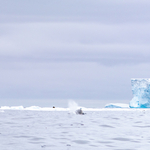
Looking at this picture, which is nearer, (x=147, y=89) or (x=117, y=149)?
(x=117, y=149)

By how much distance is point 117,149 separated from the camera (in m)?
12.2

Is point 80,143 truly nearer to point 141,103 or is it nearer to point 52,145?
point 52,145

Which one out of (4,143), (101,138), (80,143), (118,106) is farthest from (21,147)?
(118,106)

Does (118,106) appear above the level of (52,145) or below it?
above

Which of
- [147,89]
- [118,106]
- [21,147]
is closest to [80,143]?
[21,147]

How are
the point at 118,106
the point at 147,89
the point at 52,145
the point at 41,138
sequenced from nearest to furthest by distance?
the point at 52,145
the point at 41,138
the point at 147,89
the point at 118,106

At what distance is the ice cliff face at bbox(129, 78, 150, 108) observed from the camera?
80.1m

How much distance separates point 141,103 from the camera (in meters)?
83.6

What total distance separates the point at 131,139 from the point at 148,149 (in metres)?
2.84

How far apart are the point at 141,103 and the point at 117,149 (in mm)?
73131

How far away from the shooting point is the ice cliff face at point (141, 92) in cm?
8012

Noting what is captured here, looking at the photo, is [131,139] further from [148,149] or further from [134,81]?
[134,81]

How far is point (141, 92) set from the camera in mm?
81500

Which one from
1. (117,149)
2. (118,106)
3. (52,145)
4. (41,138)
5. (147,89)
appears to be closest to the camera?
(117,149)
